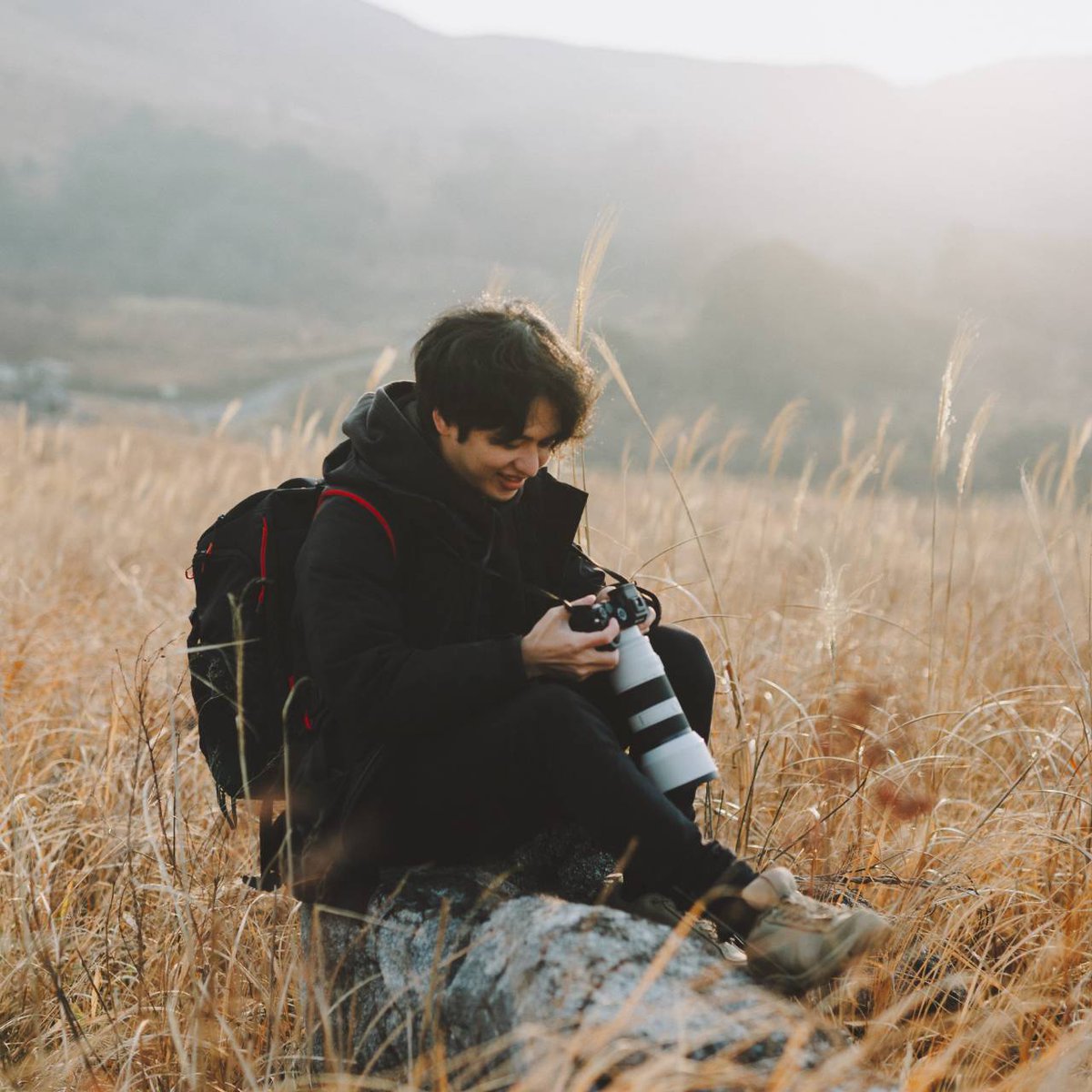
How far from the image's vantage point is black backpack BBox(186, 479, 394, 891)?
5.88 ft

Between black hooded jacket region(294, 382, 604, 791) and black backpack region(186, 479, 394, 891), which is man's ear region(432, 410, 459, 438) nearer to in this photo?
black hooded jacket region(294, 382, 604, 791)

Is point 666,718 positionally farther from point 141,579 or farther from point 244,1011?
point 141,579

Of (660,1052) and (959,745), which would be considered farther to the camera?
(959,745)

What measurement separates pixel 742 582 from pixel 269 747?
2.45 m

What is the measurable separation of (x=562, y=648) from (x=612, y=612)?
133 mm

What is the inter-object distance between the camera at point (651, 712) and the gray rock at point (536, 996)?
0.31 meters

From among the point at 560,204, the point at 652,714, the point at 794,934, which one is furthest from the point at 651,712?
the point at 560,204

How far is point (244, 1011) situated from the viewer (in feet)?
5.84

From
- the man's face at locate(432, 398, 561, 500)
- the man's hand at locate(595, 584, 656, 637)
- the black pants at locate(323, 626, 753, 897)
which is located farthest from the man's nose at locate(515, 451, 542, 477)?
the black pants at locate(323, 626, 753, 897)

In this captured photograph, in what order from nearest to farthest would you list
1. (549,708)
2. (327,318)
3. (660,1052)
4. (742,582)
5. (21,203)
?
(660,1052)
(549,708)
(742,582)
(327,318)
(21,203)

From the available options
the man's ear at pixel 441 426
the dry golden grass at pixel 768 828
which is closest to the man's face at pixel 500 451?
the man's ear at pixel 441 426

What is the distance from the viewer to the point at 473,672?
1.60 metres

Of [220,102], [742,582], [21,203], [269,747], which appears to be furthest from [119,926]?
[220,102]

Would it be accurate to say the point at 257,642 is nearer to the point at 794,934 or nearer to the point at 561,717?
the point at 561,717
